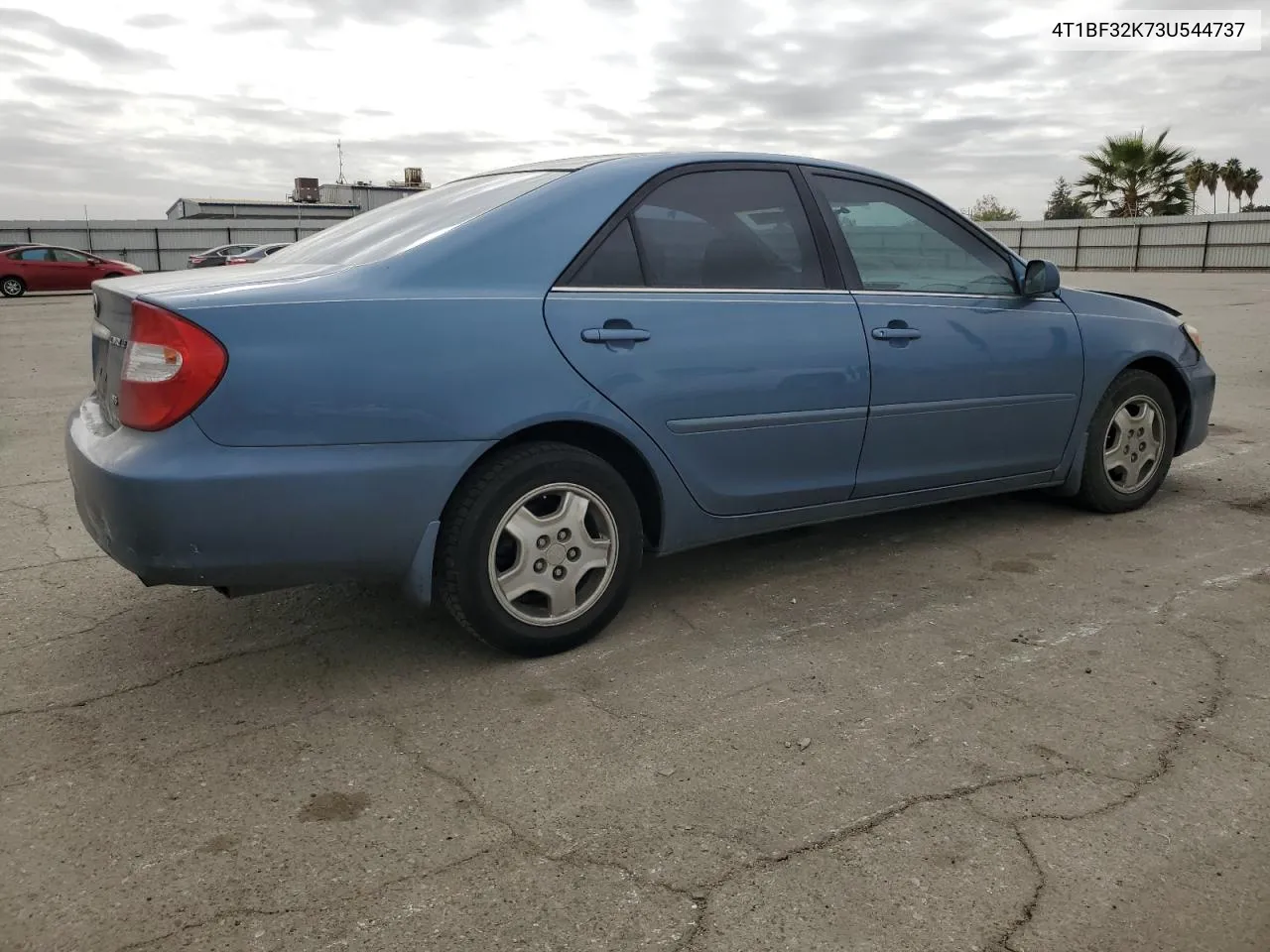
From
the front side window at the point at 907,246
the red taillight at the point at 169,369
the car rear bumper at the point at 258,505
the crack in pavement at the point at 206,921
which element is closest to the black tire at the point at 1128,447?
the front side window at the point at 907,246

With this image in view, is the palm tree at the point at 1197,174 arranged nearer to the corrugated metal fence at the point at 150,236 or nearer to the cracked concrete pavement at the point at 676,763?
the corrugated metal fence at the point at 150,236

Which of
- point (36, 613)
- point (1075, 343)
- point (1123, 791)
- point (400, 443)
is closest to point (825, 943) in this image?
point (1123, 791)

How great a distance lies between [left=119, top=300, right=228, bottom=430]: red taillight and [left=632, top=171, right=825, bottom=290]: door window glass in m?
1.38

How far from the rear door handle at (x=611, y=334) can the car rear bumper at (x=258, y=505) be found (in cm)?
49

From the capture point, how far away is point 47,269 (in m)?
24.8

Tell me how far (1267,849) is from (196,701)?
2.71m

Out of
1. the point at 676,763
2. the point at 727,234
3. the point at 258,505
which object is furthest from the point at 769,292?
the point at 258,505

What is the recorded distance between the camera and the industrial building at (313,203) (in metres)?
48.7

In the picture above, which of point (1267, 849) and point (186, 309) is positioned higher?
point (186, 309)

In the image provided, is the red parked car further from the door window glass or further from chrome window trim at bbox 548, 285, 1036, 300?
chrome window trim at bbox 548, 285, 1036, 300

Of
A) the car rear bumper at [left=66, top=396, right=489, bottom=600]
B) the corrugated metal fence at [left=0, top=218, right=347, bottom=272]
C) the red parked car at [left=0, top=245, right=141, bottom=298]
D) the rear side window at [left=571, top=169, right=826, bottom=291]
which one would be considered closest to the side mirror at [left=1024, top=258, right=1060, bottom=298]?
the rear side window at [left=571, top=169, right=826, bottom=291]

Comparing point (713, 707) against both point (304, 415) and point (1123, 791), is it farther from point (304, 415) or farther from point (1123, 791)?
point (304, 415)

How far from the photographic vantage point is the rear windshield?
3277 millimetres

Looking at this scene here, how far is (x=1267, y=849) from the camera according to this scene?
2287 mm
